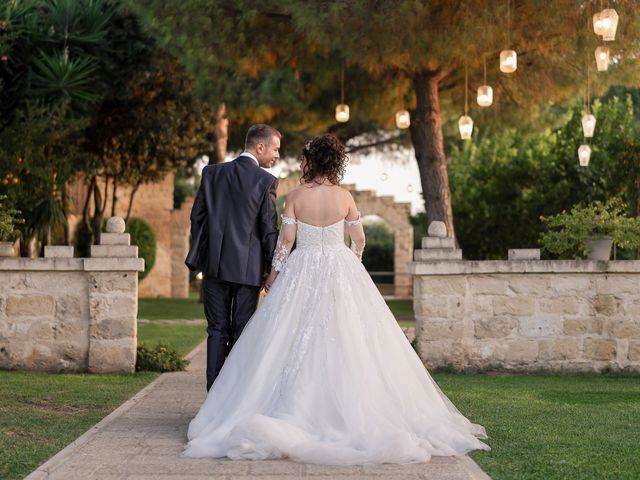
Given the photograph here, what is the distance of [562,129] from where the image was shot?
21078 millimetres

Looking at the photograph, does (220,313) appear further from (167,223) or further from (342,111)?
(167,223)

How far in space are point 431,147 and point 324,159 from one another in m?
8.63

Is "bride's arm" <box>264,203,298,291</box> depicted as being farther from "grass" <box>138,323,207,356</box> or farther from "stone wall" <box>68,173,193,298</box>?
"stone wall" <box>68,173,193,298</box>

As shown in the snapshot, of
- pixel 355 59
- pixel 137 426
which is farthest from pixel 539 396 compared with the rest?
pixel 355 59

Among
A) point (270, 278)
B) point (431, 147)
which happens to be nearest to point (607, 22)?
point (431, 147)

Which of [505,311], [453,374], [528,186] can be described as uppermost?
[528,186]

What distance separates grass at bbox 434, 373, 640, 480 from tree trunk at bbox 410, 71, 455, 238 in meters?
4.95

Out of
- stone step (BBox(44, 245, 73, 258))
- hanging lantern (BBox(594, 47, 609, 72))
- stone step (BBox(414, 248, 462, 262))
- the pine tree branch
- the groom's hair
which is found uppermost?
the pine tree branch

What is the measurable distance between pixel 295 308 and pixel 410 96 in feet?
33.4

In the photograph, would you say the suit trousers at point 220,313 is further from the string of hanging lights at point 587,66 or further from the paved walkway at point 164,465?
the string of hanging lights at point 587,66

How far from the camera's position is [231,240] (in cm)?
614

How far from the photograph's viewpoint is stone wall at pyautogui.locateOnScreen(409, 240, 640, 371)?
9.56 meters

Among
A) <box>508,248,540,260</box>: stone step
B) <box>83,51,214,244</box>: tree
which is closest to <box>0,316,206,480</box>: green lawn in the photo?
<box>508,248,540,260</box>: stone step

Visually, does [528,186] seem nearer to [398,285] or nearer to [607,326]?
[398,285]
